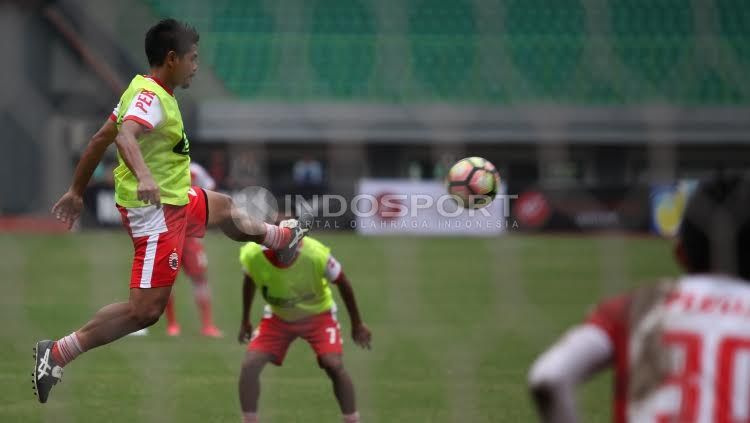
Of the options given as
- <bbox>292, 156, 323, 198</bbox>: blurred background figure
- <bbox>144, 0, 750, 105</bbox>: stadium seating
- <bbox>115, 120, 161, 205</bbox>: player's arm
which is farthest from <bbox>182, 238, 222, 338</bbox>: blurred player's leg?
<bbox>292, 156, 323, 198</bbox>: blurred background figure

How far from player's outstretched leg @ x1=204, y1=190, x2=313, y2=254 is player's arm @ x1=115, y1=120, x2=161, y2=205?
0.51 meters

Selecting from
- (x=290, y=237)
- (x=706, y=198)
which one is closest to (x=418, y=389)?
(x=290, y=237)

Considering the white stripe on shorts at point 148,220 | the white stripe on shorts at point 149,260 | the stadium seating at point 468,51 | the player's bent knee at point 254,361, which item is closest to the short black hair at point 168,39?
the white stripe on shorts at point 148,220

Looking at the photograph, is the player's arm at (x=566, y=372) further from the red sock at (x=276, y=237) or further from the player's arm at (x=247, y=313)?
the player's arm at (x=247, y=313)

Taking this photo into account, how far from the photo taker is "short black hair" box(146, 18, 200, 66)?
3.78 m

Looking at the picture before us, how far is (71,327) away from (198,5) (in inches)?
297

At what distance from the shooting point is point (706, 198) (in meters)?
1.92

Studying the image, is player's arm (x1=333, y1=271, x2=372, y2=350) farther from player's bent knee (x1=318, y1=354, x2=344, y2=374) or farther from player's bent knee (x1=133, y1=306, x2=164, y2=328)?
player's bent knee (x1=133, y1=306, x2=164, y2=328)

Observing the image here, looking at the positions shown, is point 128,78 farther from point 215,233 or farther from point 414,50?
point 414,50

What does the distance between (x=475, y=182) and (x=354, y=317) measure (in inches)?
38.7

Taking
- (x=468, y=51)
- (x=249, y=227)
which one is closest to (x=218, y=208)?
(x=249, y=227)

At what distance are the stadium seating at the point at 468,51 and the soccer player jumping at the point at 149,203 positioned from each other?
661 cm

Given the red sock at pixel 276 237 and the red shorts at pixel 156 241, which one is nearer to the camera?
the red shorts at pixel 156 241

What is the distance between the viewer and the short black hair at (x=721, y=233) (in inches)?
72.9
